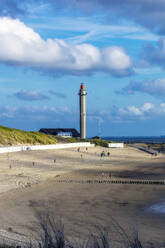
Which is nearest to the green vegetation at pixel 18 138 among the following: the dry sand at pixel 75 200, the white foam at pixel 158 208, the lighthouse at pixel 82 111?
the lighthouse at pixel 82 111

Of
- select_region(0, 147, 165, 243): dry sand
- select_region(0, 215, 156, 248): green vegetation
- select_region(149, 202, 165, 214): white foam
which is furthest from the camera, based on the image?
select_region(149, 202, 165, 214): white foam

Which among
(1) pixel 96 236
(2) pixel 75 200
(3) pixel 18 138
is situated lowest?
(1) pixel 96 236

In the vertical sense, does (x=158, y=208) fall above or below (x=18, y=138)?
below

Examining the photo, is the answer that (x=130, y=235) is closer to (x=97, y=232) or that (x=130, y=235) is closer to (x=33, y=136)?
(x=97, y=232)

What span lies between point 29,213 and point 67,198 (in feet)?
14.9

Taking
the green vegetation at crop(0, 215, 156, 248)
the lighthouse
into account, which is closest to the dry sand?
the green vegetation at crop(0, 215, 156, 248)

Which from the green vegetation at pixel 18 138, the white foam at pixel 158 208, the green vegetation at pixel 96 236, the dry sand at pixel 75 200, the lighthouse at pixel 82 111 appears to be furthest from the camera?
the lighthouse at pixel 82 111

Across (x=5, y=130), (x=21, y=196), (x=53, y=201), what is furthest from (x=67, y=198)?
(x=5, y=130)

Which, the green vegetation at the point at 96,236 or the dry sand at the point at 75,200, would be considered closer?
the green vegetation at the point at 96,236

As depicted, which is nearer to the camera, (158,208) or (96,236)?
(96,236)

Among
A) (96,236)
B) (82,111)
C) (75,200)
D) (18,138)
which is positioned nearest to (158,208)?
(75,200)

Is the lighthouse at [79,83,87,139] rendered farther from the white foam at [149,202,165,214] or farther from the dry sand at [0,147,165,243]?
the white foam at [149,202,165,214]

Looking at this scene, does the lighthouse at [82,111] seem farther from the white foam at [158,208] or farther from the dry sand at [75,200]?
the white foam at [158,208]

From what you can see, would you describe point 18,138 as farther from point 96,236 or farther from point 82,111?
point 96,236
